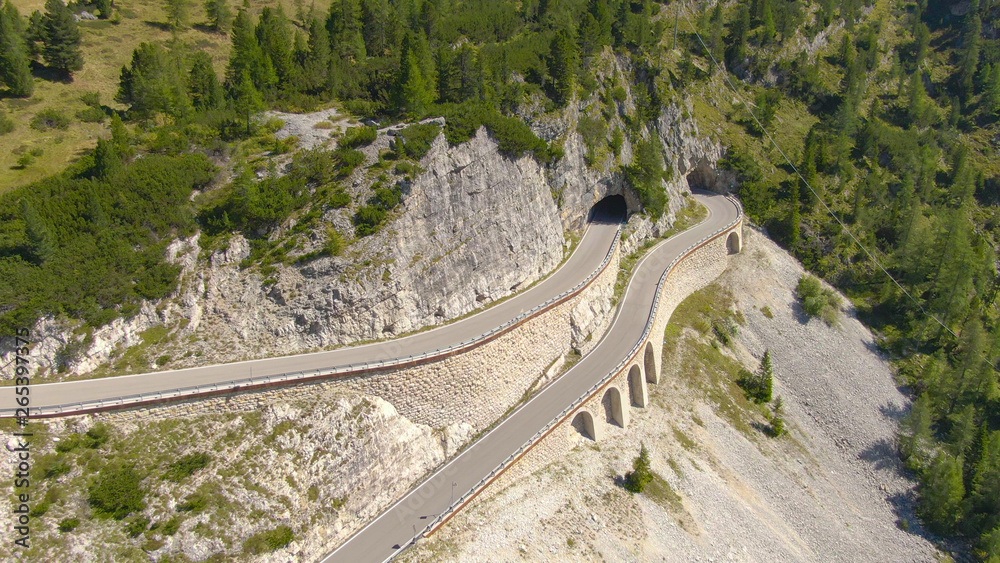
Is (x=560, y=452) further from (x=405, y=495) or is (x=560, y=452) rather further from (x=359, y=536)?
(x=359, y=536)

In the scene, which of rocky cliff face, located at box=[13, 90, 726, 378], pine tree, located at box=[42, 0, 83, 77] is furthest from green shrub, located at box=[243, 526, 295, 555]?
pine tree, located at box=[42, 0, 83, 77]

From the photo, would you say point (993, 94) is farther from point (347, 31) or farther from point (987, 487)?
point (347, 31)

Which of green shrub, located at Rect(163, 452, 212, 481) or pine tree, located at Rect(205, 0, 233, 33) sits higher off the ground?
pine tree, located at Rect(205, 0, 233, 33)

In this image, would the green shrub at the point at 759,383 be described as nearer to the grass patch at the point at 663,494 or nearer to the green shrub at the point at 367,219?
the grass patch at the point at 663,494

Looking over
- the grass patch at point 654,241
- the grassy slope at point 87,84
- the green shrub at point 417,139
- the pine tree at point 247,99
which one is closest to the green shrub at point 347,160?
the green shrub at point 417,139

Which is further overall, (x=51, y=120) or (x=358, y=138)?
(x=51, y=120)

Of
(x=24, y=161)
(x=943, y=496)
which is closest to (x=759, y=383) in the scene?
(x=943, y=496)

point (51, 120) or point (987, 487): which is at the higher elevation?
point (51, 120)

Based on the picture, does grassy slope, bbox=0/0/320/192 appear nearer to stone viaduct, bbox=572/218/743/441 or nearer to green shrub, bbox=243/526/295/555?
green shrub, bbox=243/526/295/555
